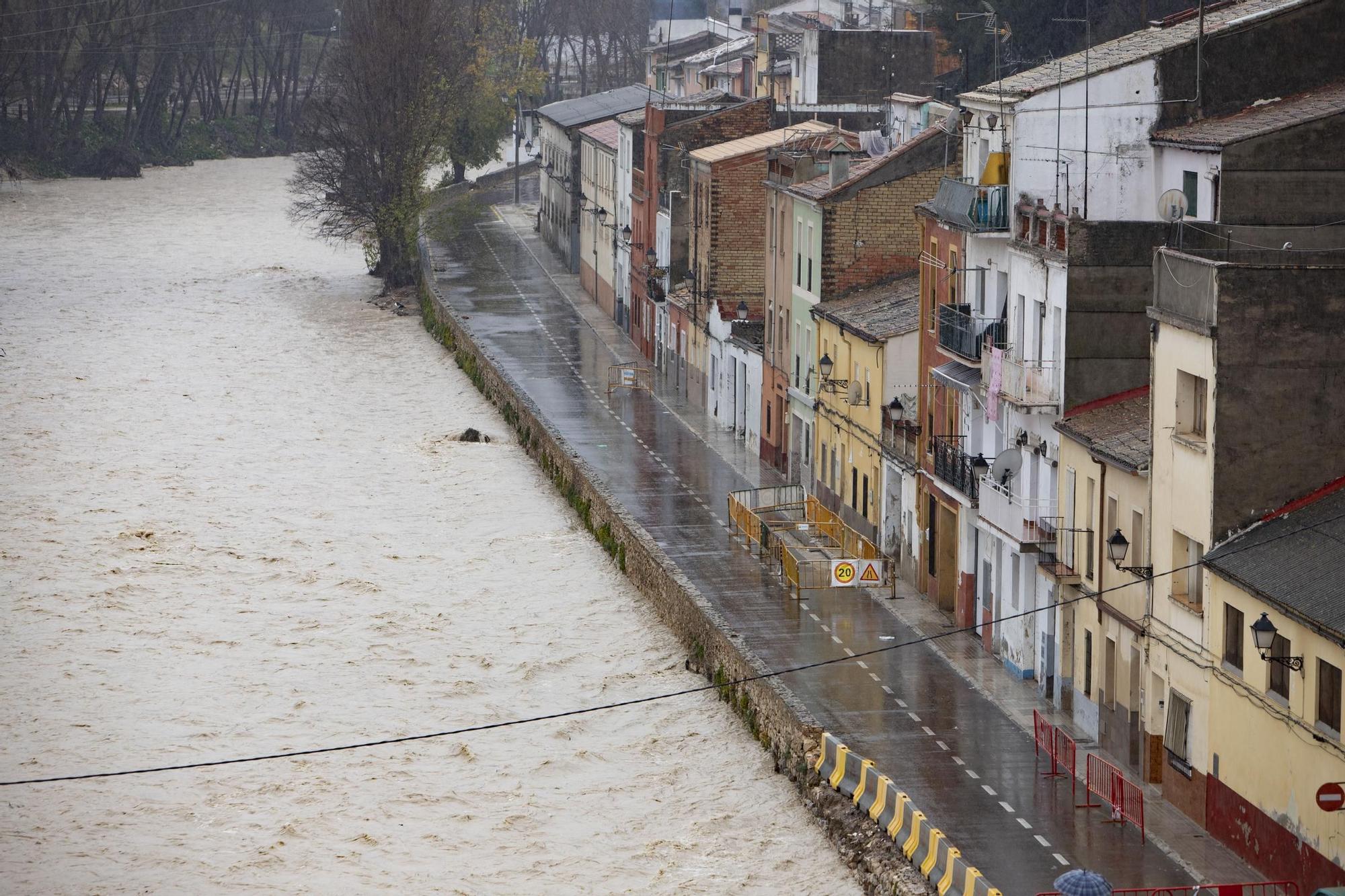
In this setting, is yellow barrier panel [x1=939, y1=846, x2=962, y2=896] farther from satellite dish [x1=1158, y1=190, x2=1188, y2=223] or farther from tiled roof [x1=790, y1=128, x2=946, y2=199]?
tiled roof [x1=790, y1=128, x2=946, y2=199]

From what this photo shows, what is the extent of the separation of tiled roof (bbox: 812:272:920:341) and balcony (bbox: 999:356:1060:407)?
695cm

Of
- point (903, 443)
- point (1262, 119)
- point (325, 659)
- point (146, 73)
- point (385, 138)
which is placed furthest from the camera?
point (146, 73)

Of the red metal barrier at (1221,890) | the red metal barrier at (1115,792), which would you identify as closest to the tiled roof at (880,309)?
the red metal barrier at (1115,792)

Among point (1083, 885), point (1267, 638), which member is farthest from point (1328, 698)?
point (1083, 885)

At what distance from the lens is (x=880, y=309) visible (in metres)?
42.2

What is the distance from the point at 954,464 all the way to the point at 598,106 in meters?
60.3

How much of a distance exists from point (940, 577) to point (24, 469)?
27.8 m

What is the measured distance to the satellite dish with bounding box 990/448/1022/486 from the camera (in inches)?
1266

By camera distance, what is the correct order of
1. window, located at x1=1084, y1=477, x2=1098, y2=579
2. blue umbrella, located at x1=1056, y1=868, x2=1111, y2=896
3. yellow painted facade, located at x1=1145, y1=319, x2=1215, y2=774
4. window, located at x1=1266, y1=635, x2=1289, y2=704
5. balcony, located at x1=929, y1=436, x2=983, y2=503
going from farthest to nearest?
balcony, located at x1=929, y1=436, x2=983, y2=503
window, located at x1=1084, y1=477, x2=1098, y2=579
yellow painted facade, located at x1=1145, y1=319, x2=1215, y2=774
window, located at x1=1266, y1=635, x2=1289, y2=704
blue umbrella, located at x1=1056, y1=868, x2=1111, y2=896

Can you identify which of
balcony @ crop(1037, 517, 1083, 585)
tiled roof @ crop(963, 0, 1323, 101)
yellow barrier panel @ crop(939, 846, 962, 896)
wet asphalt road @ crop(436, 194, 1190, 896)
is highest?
tiled roof @ crop(963, 0, 1323, 101)

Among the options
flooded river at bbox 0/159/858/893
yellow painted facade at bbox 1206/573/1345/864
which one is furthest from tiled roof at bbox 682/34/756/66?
yellow painted facade at bbox 1206/573/1345/864

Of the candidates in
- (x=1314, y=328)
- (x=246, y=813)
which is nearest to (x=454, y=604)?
(x=246, y=813)

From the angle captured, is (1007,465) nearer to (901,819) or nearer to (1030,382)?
(1030,382)

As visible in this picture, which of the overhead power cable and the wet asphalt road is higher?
the wet asphalt road
